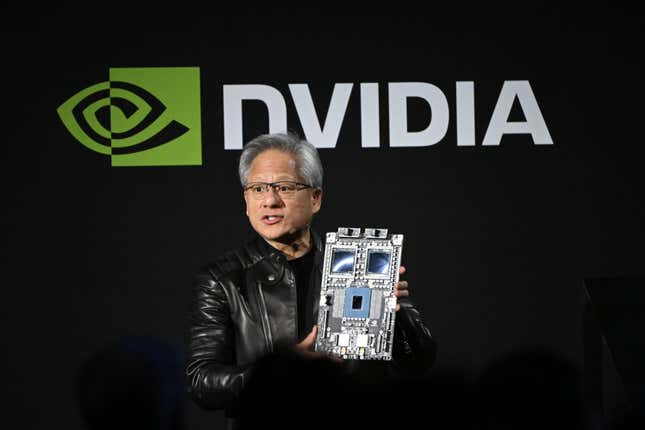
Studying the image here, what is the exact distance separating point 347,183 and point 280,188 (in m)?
1.10

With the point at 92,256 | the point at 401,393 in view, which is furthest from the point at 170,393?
the point at 401,393

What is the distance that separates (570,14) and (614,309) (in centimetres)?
134

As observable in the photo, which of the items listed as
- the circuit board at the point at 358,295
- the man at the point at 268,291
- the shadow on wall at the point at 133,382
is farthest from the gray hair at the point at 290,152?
the shadow on wall at the point at 133,382

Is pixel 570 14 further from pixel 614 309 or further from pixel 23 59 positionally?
pixel 23 59

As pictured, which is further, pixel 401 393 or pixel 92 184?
pixel 92 184

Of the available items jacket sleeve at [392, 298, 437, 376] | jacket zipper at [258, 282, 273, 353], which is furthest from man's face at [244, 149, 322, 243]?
jacket sleeve at [392, 298, 437, 376]

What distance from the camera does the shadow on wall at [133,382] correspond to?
4383 mm

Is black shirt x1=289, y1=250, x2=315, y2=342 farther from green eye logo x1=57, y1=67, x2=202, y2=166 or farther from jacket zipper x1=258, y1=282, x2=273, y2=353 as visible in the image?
green eye logo x1=57, y1=67, x2=202, y2=166

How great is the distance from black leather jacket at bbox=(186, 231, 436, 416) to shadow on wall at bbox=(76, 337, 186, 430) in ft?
3.85

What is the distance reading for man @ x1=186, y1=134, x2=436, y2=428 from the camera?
3184 mm

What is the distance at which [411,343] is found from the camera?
325cm

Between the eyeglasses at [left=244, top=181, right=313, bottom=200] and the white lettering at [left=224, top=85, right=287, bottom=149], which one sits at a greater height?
the white lettering at [left=224, top=85, right=287, bottom=149]

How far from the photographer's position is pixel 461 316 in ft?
14.8

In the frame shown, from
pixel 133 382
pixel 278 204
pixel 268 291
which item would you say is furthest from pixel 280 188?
pixel 133 382
